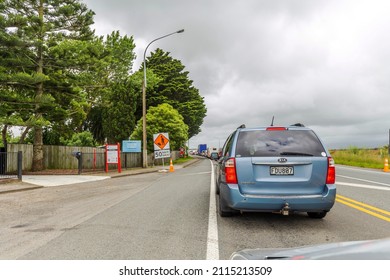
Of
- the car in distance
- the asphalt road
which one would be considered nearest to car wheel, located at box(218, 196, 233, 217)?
the asphalt road

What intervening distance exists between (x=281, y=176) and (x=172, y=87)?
138ft

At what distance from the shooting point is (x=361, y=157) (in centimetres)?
3034

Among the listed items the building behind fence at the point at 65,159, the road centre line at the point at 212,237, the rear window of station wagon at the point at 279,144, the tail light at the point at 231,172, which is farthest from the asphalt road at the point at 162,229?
the building behind fence at the point at 65,159

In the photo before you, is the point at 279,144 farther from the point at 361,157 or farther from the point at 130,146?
the point at 361,157

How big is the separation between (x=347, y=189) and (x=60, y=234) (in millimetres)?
9187

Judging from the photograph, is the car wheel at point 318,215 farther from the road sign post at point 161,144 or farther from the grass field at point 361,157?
the grass field at point 361,157

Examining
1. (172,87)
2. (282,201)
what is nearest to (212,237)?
(282,201)

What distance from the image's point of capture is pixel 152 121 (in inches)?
1355

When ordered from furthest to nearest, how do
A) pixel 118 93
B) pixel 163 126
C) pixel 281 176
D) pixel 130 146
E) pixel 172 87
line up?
pixel 172 87 → pixel 163 126 → pixel 118 93 → pixel 130 146 → pixel 281 176

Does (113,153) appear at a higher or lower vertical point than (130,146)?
lower

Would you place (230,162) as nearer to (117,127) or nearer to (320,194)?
(320,194)

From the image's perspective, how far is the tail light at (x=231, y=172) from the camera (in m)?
5.43
